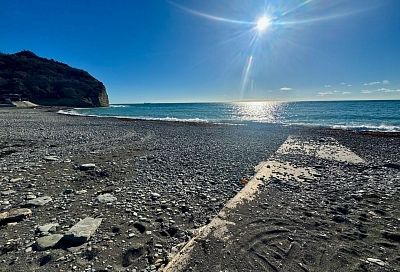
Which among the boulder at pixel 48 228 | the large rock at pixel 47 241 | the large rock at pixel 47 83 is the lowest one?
the boulder at pixel 48 228

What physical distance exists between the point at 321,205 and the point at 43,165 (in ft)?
34.9

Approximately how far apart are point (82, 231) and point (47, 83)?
429ft

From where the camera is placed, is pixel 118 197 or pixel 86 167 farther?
pixel 86 167

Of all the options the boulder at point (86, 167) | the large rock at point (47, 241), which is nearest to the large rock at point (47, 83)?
the boulder at point (86, 167)

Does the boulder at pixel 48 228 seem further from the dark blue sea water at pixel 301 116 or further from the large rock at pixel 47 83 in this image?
the large rock at pixel 47 83

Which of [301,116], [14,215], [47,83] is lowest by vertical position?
[14,215]

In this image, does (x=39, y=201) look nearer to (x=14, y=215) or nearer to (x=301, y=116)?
(x=14, y=215)

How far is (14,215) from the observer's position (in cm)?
504

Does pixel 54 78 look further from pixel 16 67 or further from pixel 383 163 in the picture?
pixel 383 163

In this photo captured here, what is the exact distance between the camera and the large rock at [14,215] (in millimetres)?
4890

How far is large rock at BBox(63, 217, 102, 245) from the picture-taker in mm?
4203

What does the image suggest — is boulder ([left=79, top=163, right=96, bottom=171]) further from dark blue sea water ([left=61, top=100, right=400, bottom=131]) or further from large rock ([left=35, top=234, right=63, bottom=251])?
dark blue sea water ([left=61, top=100, right=400, bottom=131])

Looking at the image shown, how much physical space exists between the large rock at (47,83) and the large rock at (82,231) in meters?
112

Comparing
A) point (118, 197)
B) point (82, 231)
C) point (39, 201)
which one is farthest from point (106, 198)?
point (82, 231)
